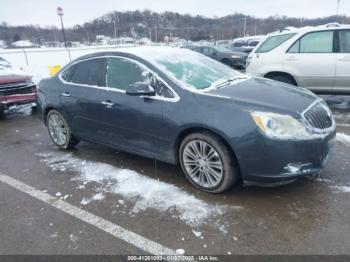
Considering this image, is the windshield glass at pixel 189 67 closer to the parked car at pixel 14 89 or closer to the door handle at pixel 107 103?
the door handle at pixel 107 103

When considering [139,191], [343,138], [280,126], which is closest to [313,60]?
[343,138]

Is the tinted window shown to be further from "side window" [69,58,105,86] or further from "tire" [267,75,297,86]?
"side window" [69,58,105,86]

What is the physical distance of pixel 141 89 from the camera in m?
3.69

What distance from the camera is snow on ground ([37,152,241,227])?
3.24 m

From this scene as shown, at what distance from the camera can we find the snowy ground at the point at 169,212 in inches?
109

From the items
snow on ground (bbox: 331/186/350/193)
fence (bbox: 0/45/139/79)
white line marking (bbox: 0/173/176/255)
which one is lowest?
fence (bbox: 0/45/139/79)

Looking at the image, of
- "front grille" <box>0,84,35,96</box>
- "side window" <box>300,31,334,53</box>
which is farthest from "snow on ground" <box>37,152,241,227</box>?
"side window" <box>300,31,334,53</box>

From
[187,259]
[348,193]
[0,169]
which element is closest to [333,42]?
[348,193]

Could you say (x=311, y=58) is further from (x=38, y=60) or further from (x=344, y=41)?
(x=38, y=60)

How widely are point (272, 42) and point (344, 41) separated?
4.88ft

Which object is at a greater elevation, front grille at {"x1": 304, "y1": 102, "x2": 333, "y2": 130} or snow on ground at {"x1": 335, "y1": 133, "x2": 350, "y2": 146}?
front grille at {"x1": 304, "y1": 102, "x2": 333, "y2": 130}

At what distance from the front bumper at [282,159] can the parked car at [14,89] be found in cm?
659

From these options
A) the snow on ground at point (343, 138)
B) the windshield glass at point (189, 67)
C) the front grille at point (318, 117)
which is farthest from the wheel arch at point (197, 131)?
the snow on ground at point (343, 138)

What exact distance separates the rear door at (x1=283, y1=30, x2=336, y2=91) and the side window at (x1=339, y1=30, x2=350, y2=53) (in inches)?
5.7
